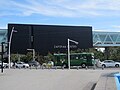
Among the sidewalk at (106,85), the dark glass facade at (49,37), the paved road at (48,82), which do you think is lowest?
the paved road at (48,82)

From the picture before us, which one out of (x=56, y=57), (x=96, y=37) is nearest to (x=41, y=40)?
(x=96, y=37)

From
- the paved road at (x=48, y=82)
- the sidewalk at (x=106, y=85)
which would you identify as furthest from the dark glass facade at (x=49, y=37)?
the sidewalk at (x=106, y=85)

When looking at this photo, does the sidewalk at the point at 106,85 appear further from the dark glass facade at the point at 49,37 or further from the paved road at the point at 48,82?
the dark glass facade at the point at 49,37

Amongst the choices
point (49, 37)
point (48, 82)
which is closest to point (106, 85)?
point (48, 82)

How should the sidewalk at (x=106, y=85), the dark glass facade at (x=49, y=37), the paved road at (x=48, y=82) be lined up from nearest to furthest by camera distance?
the sidewalk at (x=106, y=85), the paved road at (x=48, y=82), the dark glass facade at (x=49, y=37)

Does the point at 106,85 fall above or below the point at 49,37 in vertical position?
below

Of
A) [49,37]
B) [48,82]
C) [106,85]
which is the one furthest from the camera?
[49,37]

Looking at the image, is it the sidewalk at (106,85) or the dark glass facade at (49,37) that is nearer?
the sidewalk at (106,85)

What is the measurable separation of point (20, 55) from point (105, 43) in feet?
99.5

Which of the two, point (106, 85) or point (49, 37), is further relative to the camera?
point (49, 37)

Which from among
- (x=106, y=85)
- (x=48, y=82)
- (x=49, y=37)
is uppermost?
(x=49, y=37)

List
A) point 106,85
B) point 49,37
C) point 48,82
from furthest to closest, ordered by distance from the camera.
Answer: point 49,37, point 48,82, point 106,85

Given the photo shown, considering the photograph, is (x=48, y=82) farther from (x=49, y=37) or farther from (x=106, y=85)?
(x=49, y=37)

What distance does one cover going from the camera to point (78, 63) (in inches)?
2298
